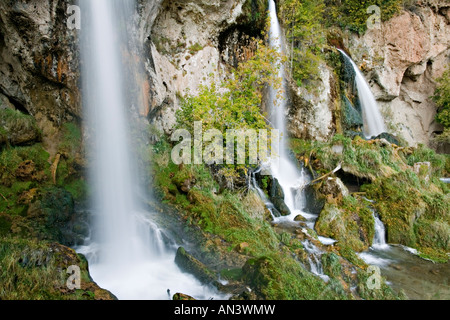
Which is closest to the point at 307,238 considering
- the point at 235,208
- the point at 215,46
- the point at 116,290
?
the point at 235,208

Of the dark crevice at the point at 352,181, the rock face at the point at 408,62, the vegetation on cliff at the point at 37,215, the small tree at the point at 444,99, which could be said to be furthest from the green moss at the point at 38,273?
the small tree at the point at 444,99

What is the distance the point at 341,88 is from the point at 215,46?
26.2ft

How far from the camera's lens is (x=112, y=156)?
9039 millimetres

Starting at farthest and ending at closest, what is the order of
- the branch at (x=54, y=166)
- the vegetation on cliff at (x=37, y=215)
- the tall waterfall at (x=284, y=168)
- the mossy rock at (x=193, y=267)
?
the tall waterfall at (x=284, y=168), the branch at (x=54, y=166), the mossy rock at (x=193, y=267), the vegetation on cliff at (x=37, y=215)

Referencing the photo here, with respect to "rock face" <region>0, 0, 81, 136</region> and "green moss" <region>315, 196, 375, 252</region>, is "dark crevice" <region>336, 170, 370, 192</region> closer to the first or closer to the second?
"green moss" <region>315, 196, 375, 252</region>

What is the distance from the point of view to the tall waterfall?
34.6 ft

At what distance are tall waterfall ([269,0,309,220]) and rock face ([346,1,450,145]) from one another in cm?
669

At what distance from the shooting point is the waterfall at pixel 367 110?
647 inches

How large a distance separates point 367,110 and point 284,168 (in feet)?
27.0

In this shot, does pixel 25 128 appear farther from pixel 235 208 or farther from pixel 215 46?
pixel 215 46

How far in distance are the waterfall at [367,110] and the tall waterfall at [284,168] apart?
505 centimetres

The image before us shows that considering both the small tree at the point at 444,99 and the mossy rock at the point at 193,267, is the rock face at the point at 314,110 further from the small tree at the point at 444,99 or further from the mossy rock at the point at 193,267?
the mossy rock at the point at 193,267

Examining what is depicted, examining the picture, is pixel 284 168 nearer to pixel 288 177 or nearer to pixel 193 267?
pixel 288 177
